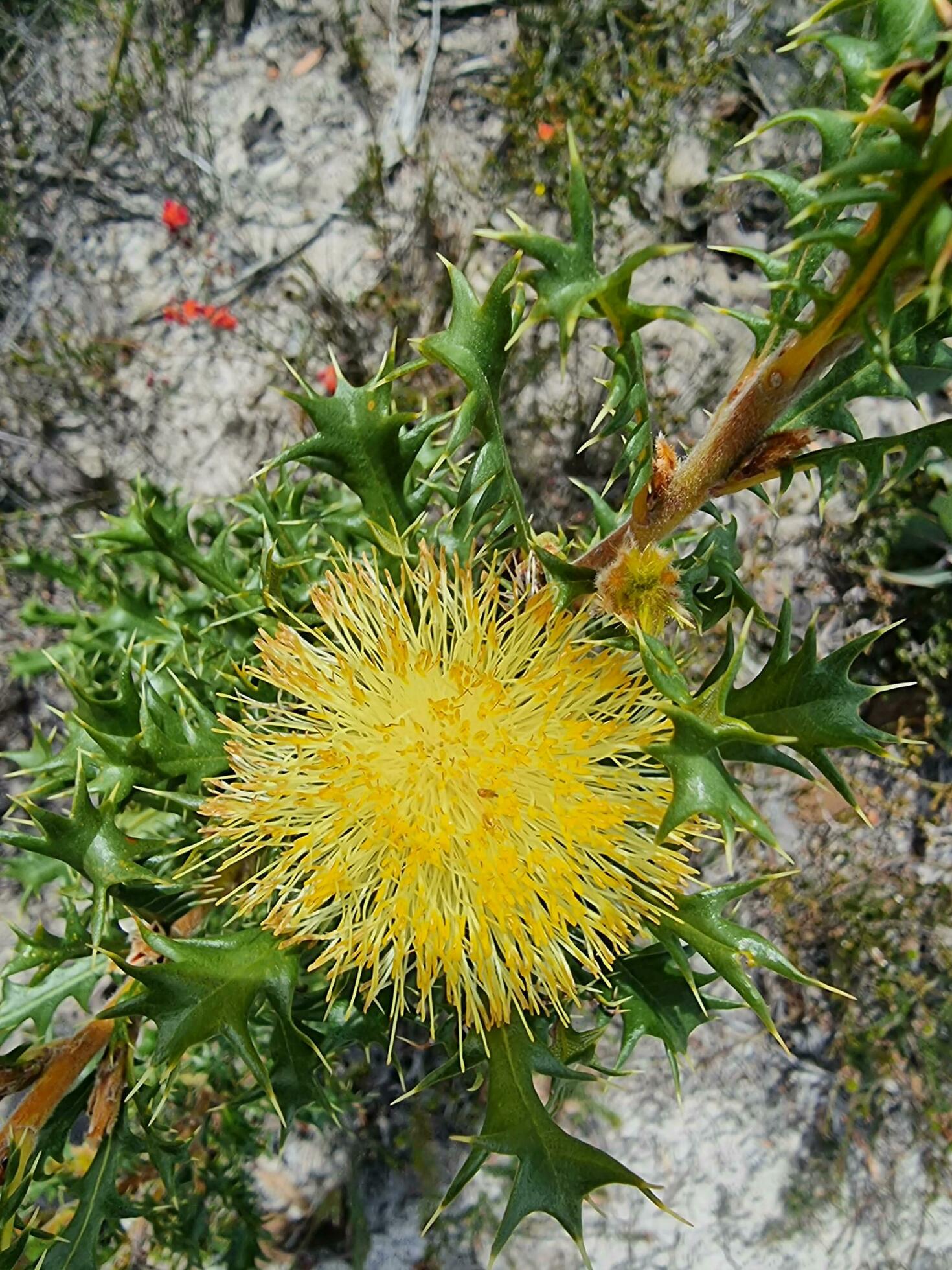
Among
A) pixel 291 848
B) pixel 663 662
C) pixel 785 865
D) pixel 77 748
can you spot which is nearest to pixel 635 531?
pixel 663 662

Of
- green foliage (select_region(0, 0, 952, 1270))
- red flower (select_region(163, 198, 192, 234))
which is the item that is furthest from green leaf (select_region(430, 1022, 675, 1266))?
red flower (select_region(163, 198, 192, 234))

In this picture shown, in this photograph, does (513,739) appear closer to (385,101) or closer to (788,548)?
(788,548)

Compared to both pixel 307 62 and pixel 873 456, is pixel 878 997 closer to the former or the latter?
pixel 873 456

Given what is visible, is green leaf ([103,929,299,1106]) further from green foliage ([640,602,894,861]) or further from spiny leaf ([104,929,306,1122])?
green foliage ([640,602,894,861])

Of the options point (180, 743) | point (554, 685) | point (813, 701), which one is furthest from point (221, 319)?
point (813, 701)

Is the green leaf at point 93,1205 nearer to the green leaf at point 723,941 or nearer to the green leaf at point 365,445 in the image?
the green leaf at point 723,941
